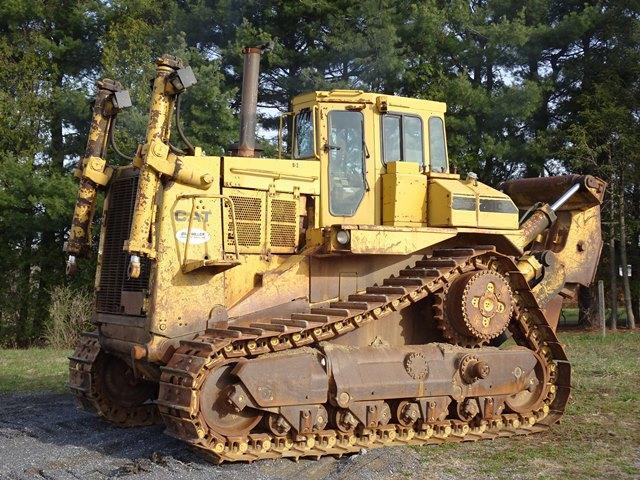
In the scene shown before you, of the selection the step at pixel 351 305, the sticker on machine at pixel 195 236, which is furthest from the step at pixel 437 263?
the sticker on machine at pixel 195 236

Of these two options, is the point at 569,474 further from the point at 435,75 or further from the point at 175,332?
the point at 435,75

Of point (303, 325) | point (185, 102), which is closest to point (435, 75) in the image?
point (185, 102)

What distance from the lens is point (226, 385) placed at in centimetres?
806

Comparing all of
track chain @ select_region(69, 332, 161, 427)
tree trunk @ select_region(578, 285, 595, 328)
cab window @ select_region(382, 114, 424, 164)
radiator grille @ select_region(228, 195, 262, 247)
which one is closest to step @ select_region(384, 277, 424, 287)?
cab window @ select_region(382, 114, 424, 164)

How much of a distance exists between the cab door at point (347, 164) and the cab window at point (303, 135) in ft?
0.82

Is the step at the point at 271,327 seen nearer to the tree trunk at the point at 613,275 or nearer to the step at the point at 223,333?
the step at the point at 223,333

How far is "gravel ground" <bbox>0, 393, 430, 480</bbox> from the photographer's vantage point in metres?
7.64

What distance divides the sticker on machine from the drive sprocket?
9.35ft

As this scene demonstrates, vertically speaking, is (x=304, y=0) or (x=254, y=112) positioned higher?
(x=304, y=0)

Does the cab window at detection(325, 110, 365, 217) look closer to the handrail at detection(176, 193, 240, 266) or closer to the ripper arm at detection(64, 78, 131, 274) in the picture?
the handrail at detection(176, 193, 240, 266)

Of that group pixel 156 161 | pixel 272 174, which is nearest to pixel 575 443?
pixel 272 174

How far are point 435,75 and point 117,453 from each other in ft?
66.7

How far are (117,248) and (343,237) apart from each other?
2747 millimetres

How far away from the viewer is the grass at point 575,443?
309 inches
